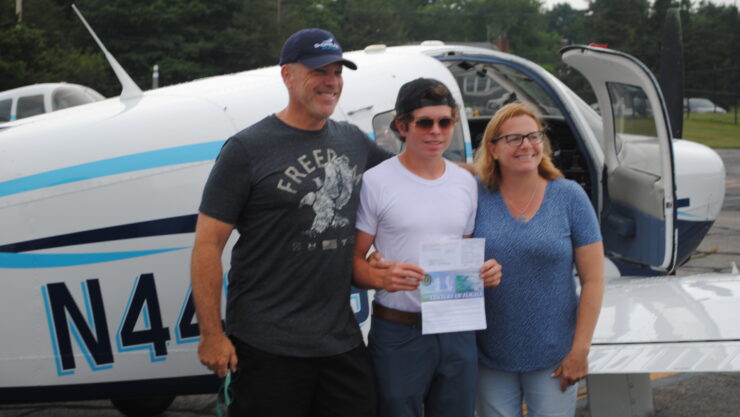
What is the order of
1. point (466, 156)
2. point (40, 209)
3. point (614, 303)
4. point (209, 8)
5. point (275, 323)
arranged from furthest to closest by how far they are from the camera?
point (209, 8) → point (466, 156) → point (614, 303) → point (40, 209) → point (275, 323)

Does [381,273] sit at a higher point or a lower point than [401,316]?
higher

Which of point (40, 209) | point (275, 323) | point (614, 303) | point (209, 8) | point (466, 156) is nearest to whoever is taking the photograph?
point (275, 323)

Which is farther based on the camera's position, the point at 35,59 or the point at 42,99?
the point at 35,59

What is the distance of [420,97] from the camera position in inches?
115

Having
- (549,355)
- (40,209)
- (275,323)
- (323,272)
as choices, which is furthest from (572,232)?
(40,209)

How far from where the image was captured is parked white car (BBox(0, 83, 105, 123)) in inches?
601

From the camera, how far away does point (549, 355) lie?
2959mm

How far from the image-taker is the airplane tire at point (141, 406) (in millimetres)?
5227

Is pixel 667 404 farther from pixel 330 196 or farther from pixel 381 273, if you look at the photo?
pixel 330 196

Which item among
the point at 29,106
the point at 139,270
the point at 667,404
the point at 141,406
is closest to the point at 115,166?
the point at 139,270

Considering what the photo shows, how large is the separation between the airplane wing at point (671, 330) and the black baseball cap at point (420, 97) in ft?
4.61

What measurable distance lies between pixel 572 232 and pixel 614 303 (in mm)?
1537

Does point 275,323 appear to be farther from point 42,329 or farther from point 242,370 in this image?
point 42,329

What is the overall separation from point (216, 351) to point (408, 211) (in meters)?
0.81
